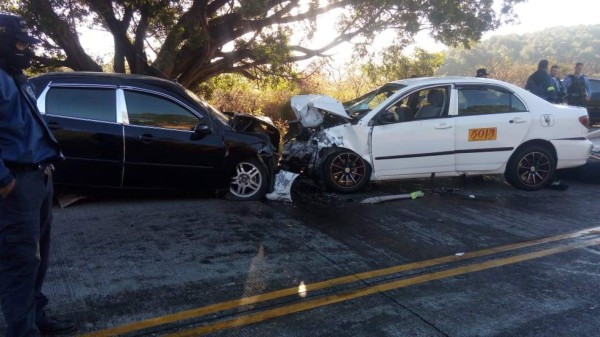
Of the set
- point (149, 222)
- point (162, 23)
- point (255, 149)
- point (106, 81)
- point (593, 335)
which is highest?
point (162, 23)

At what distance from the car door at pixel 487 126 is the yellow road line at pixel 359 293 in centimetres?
242

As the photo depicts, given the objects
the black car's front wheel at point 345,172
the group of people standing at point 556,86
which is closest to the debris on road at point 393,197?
the black car's front wheel at point 345,172

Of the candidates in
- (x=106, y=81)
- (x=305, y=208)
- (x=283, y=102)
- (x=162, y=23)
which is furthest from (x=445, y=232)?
(x=283, y=102)

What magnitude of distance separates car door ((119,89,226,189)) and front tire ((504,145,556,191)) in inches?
173

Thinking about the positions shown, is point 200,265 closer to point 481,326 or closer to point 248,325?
point 248,325

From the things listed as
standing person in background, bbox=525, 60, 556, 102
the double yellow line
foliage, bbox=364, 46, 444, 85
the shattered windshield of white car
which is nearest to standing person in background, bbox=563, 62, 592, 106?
standing person in background, bbox=525, 60, 556, 102

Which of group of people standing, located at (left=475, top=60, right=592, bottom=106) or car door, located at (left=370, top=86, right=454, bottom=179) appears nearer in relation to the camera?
Result: car door, located at (left=370, top=86, right=454, bottom=179)

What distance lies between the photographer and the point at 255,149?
668 centimetres

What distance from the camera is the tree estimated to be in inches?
378

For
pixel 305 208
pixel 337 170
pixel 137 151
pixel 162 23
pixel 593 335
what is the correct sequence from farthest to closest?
pixel 162 23 → pixel 337 170 → pixel 305 208 → pixel 137 151 → pixel 593 335

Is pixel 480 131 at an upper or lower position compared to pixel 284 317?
upper

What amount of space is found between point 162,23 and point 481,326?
354 inches

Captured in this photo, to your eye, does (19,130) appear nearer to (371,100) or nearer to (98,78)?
(98,78)

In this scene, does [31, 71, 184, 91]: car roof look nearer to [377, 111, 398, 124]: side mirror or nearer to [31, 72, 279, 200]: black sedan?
[31, 72, 279, 200]: black sedan
